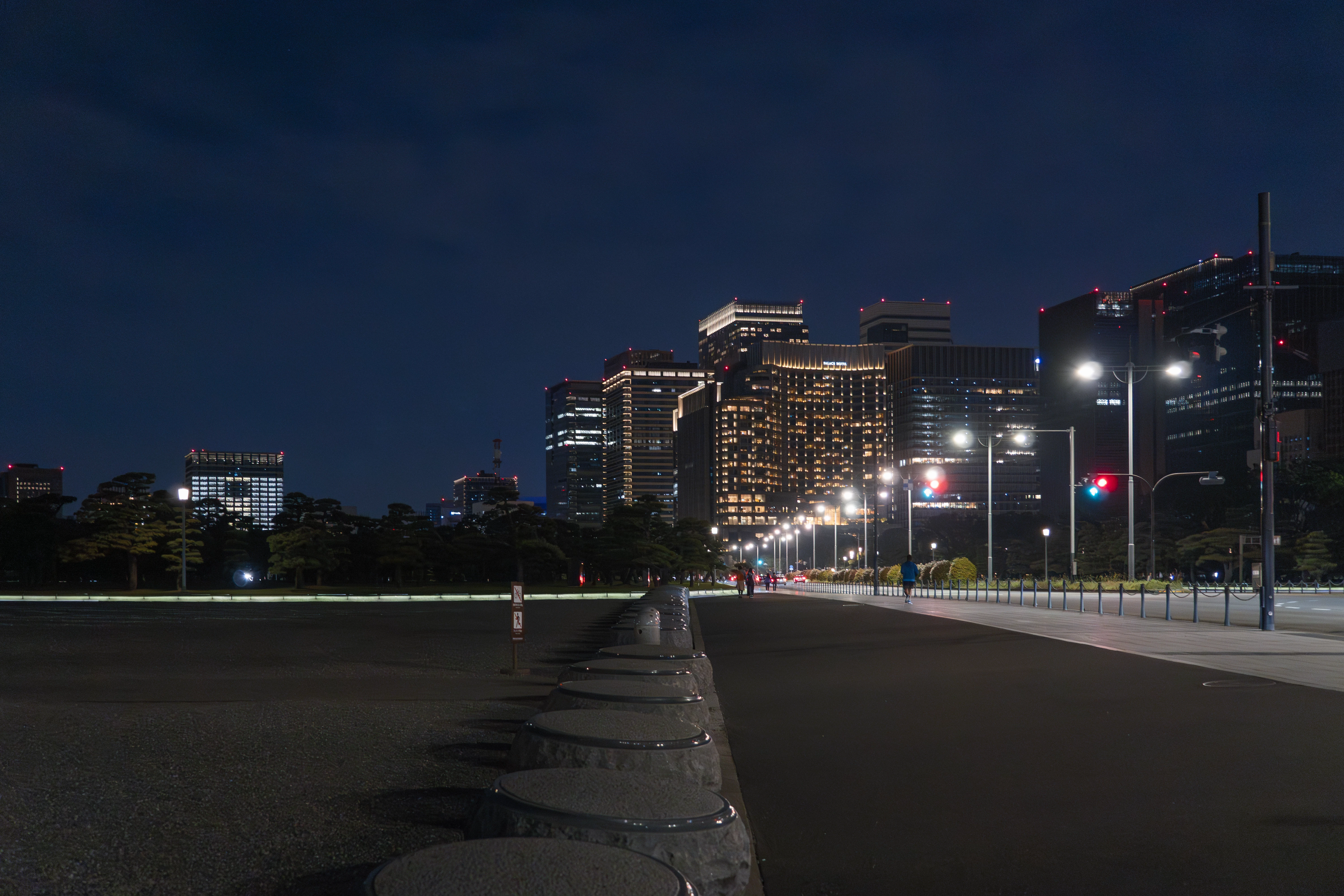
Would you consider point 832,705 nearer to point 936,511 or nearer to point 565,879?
point 565,879

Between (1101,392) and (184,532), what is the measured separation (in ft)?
344

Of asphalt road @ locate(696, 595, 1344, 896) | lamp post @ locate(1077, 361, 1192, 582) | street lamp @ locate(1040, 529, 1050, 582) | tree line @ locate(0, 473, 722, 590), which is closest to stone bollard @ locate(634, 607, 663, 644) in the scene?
asphalt road @ locate(696, 595, 1344, 896)

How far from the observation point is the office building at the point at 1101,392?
113750 millimetres

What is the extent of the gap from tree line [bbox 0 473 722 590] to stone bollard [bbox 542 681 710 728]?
57350 mm

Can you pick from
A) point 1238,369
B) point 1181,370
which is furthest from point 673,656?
point 1238,369

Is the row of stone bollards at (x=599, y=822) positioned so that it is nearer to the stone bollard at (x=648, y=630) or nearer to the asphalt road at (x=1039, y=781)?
the asphalt road at (x=1039, y=781)

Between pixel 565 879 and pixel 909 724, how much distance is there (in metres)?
6.73

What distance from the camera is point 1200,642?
1783 cm

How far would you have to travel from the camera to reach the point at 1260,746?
8.09 m

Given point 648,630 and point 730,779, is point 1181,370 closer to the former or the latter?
point 648,630

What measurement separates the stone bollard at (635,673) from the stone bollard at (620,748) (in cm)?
185

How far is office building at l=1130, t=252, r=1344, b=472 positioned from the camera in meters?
108

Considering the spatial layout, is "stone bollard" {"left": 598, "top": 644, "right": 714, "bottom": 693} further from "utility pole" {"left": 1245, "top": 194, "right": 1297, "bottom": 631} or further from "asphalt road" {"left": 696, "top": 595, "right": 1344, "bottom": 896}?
"utility pole" {"left": 1245, "top": 194, "right": 1297, "bottom": 631}

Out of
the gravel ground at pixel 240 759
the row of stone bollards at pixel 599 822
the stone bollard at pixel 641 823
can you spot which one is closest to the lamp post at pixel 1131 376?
the gravel ground at pixel 240 759
